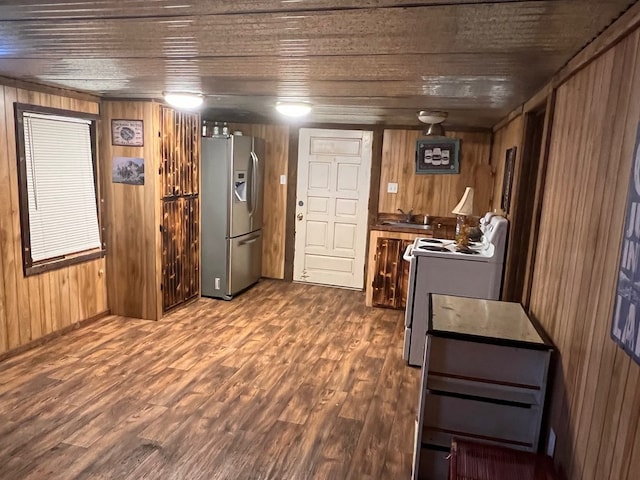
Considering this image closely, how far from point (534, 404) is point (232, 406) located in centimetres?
176

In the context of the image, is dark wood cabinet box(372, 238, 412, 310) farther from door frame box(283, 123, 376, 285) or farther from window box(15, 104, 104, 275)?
window box(15, 104, 104, 275)

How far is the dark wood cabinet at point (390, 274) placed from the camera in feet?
16.5

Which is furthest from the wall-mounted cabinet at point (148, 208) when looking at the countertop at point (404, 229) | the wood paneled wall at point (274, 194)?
the countertop at point (404, 229)

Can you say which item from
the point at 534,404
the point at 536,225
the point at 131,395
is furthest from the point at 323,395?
the point at 536,225

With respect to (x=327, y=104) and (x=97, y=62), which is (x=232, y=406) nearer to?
(x=97, y=62)

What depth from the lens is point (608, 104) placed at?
1.58 metres

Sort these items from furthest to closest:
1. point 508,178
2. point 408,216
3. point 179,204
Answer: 1. point 408,216
2. point 179,204
3. point 508,178

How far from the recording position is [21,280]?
11.4 feet

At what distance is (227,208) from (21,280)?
80.2 inches

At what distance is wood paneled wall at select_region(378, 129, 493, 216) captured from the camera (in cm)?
521

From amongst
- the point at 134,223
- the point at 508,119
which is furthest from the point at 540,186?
the point at 134,223

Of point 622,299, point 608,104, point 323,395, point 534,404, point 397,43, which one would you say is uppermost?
point 397,43

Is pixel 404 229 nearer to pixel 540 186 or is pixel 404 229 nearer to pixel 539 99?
pixel 539 99

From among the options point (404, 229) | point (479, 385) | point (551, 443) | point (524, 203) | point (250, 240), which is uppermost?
point (524, 203)
